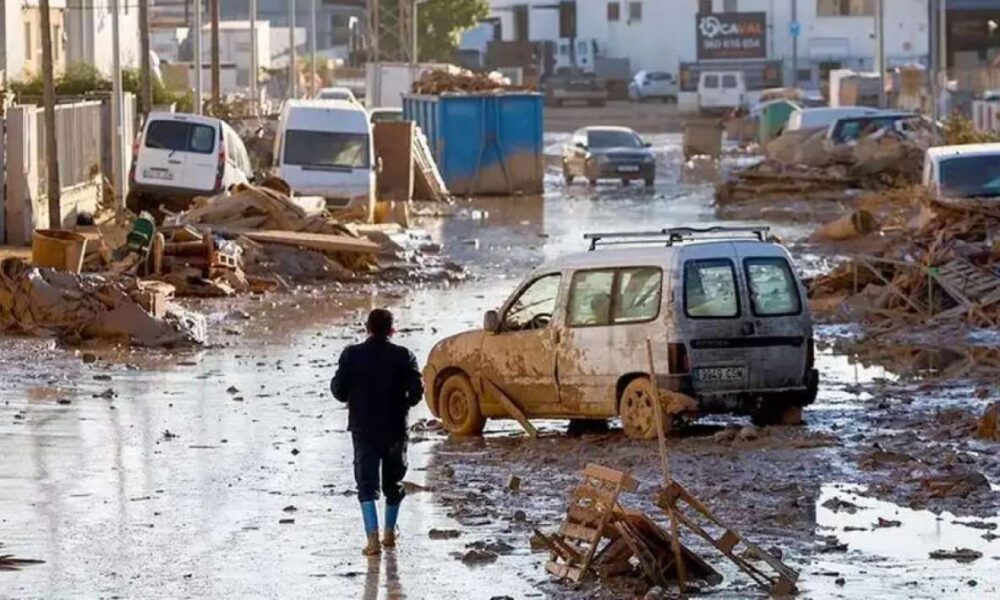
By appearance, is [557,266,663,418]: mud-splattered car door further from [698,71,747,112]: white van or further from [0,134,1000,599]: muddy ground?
[698,71,747,112]: white van

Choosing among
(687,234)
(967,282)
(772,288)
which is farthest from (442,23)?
(772,288)

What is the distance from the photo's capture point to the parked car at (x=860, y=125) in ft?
176

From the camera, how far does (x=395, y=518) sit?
1401cm

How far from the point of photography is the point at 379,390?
13.9 metres

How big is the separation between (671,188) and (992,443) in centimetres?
4121

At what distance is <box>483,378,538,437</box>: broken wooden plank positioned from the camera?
19.0 metres

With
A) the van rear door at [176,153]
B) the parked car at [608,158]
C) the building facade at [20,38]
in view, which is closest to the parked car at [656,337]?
the van rear door at [176,153]

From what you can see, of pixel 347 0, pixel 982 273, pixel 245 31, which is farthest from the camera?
pixel 347 0

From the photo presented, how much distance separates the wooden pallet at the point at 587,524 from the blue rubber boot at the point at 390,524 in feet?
4.10

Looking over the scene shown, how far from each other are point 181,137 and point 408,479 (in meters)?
24.5

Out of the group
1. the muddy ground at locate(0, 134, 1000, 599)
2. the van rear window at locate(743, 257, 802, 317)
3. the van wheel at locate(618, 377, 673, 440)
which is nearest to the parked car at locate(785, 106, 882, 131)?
the muddy ground at locate(0, 134, 1000, 599)

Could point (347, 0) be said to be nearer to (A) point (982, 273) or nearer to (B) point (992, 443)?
(A) point (982, 273)

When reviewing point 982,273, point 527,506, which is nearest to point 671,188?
point 982,273

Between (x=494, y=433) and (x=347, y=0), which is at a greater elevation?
(x=347, y=0)
